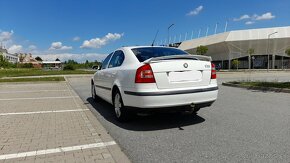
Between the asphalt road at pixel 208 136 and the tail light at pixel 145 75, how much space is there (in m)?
0.99

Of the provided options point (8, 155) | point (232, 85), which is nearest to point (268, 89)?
point (232, 85)

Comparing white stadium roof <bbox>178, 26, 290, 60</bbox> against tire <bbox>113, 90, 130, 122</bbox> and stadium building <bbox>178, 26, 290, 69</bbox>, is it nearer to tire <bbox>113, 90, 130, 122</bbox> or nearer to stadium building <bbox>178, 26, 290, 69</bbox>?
stadium building <bbox>178, 26, 290, 69</bbox>

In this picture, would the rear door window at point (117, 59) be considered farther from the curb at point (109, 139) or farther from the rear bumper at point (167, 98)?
the curb at point (109, 139)

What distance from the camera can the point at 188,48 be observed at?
82500 mm

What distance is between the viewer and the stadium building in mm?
60719

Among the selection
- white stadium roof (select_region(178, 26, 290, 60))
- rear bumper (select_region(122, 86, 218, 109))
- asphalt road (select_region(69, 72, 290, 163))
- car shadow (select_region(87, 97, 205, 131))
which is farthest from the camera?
white stadium roof (select_region(178, 26, 290, 60))

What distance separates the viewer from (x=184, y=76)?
4.52 metres

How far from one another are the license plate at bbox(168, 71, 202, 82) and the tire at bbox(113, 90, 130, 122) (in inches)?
47.1

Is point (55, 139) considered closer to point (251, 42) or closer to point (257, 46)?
point (251, 42)

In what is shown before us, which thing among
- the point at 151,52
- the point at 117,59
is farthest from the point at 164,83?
the point at 117,59

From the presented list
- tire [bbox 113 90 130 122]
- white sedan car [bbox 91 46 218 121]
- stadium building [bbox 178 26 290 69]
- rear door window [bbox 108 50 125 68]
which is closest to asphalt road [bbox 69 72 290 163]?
tire [bbox 113 90 130 122]

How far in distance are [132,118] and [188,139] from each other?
162 cm

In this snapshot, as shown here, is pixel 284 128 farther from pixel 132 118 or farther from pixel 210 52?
pixel 210 52

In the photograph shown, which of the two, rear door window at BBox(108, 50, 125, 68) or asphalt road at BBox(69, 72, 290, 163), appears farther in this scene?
rear door window at BBox(108, 50, 125, 68)
